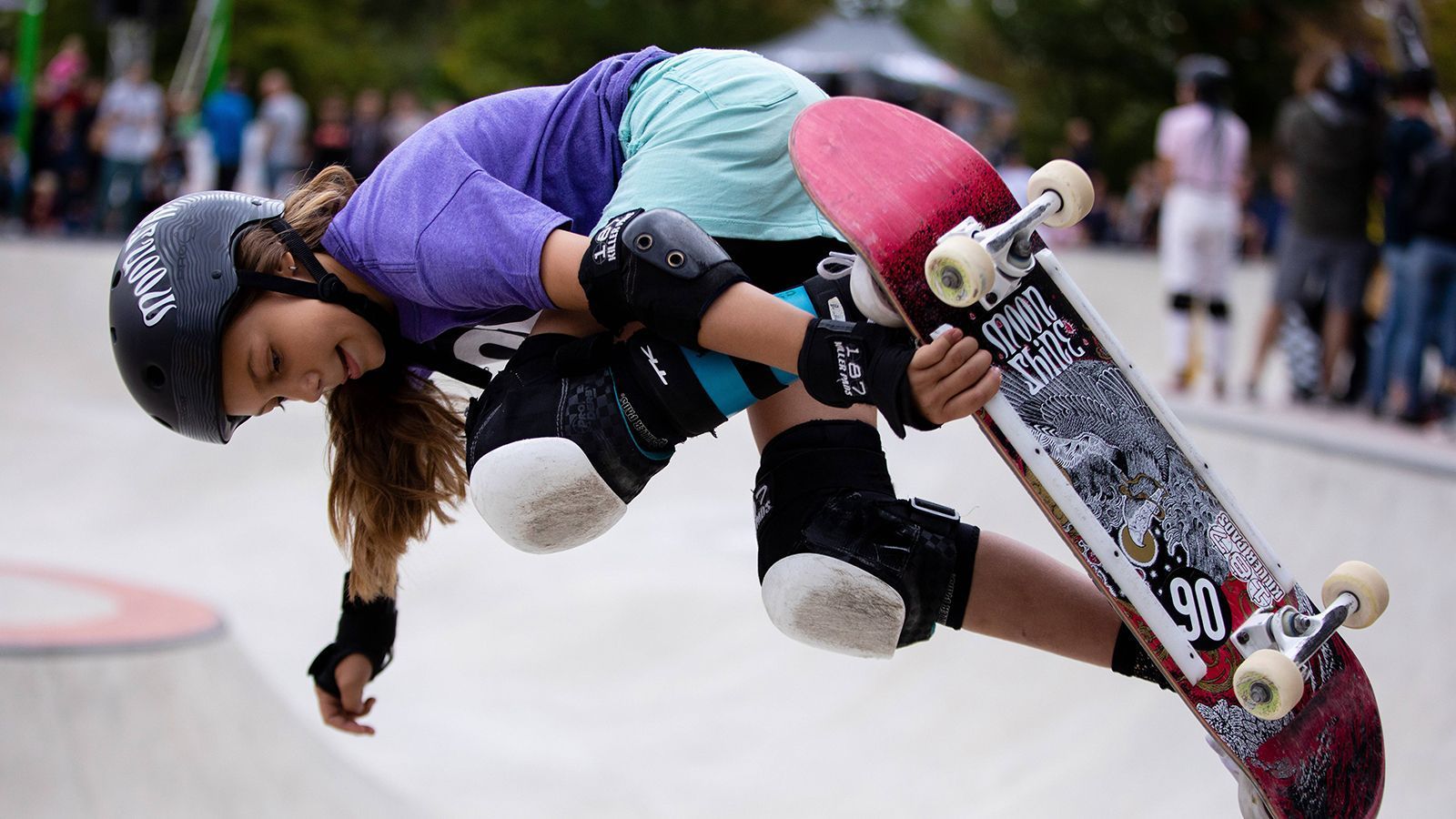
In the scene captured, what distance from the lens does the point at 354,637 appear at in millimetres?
3164

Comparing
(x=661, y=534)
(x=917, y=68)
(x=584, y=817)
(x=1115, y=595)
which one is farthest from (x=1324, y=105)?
(x=917, y=68)

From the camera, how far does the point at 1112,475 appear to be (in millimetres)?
2449

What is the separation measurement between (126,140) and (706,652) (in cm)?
1037

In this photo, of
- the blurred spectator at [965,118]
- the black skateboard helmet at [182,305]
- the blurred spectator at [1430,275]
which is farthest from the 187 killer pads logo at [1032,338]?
the blurred spectator at [965,118]

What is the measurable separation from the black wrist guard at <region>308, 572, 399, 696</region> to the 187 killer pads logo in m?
1.62

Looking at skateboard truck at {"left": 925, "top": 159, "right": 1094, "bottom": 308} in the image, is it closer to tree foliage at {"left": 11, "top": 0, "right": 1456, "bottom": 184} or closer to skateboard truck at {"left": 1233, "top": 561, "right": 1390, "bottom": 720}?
skateboard truck at {"left": 1233, "top": 561, "right": 1390, "bottom": 720}

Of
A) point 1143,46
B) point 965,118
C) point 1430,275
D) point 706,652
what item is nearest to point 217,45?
point 965,118

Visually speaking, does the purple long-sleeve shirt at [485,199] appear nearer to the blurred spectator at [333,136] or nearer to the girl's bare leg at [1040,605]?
the girl's bare leg at [1040,605]

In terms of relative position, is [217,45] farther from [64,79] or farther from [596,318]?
[596,318]

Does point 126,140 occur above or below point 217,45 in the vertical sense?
above

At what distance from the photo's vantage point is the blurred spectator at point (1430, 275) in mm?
6879

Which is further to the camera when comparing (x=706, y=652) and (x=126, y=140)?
(x=126, y=140)

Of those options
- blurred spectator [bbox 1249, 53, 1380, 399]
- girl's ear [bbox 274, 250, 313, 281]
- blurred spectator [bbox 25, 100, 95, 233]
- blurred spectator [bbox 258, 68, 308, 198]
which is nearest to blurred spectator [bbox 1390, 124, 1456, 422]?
blurred spectator [bbox 1249, 53, 1380, 399]

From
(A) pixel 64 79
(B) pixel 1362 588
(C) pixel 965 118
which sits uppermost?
(B) pixel 1362 588
